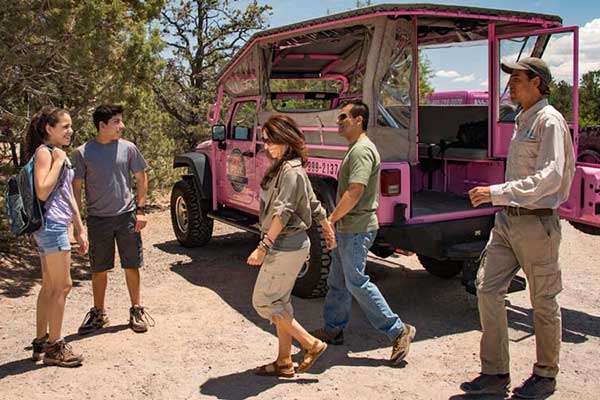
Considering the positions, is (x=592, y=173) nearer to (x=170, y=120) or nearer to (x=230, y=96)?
(x=230, y=96)

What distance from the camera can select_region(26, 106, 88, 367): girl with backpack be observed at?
14.3 feet

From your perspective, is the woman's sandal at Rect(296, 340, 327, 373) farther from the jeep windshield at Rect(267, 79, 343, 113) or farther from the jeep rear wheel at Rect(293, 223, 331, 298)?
the jeep windshield at Rect(267, 79, 343, 113)

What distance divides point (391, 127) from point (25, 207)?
2.84 m

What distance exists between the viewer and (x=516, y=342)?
16.6 ft

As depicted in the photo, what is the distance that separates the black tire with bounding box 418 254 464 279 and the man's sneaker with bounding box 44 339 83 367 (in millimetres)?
3685

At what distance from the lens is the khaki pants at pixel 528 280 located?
3.90 metres

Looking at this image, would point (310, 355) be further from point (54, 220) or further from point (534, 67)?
point (534, 67)

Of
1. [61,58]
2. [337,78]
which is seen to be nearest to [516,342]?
[337,78]

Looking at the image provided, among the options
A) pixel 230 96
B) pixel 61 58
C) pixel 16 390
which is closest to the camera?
pixel 16 390

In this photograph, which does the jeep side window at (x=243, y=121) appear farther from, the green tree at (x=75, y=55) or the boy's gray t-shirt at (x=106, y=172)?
the boy's gray t-shirt at (x=106, y=172)

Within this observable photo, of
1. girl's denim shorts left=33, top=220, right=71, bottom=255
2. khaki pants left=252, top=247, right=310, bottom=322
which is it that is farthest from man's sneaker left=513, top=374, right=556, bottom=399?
girl's denim shorts left=33, top=220, right=71, bottom=255

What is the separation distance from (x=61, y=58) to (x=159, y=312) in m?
2.80

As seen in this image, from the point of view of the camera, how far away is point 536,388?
157 inches

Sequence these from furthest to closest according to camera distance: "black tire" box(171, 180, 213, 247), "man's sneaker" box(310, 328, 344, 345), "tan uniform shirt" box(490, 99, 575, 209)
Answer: "black tire" box(171, 180, 213, 247) < "man's sneaker" box(310, 328, 344, 345) < "tan uniform shirt" box(490, 99, 575, 209)
